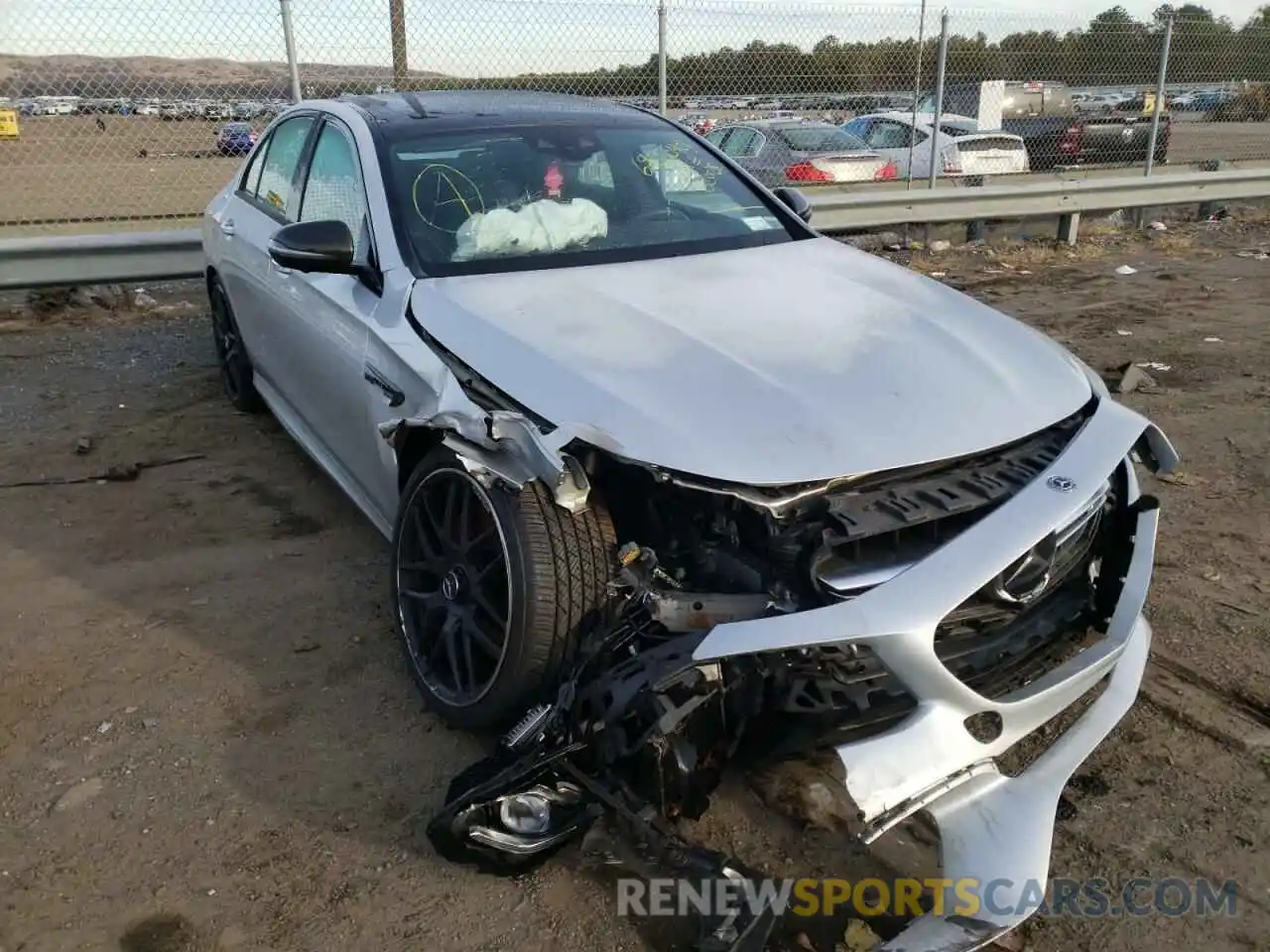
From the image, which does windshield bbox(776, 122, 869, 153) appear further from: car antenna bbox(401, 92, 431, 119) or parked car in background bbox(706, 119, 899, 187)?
car antenna bbox(401, 92, 431, 119)

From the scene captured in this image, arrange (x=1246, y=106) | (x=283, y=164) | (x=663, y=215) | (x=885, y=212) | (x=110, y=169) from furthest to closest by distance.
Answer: (x=1246, y=106), (x=885, y=212), (x=110, y=169), (x=283, y=164), (x=663, y=215)

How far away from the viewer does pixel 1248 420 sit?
5492 mm

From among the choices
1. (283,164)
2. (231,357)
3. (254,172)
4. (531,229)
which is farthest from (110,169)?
(531,229)

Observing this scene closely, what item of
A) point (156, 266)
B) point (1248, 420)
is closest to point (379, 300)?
point (1248, 420)

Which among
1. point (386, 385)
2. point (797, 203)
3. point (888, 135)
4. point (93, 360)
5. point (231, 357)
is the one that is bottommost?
point (93, 360)

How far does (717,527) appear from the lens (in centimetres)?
256

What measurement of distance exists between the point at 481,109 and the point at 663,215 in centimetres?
89

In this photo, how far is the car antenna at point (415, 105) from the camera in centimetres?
411

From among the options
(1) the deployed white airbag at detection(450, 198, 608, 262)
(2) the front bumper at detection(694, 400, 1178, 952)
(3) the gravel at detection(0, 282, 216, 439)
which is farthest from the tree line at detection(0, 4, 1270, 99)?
(2) the front bumper at detection(694, 400, 1178, 952)

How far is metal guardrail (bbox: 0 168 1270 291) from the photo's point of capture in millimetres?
7406

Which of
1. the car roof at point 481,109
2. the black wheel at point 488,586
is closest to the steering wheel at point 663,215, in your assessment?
the car roof at point 481,109

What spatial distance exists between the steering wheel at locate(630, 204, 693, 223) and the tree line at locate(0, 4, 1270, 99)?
2.99m

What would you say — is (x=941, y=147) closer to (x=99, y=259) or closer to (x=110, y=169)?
(x=110, y=169)

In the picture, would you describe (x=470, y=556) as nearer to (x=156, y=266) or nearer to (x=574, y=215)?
(x=574, y=215)
